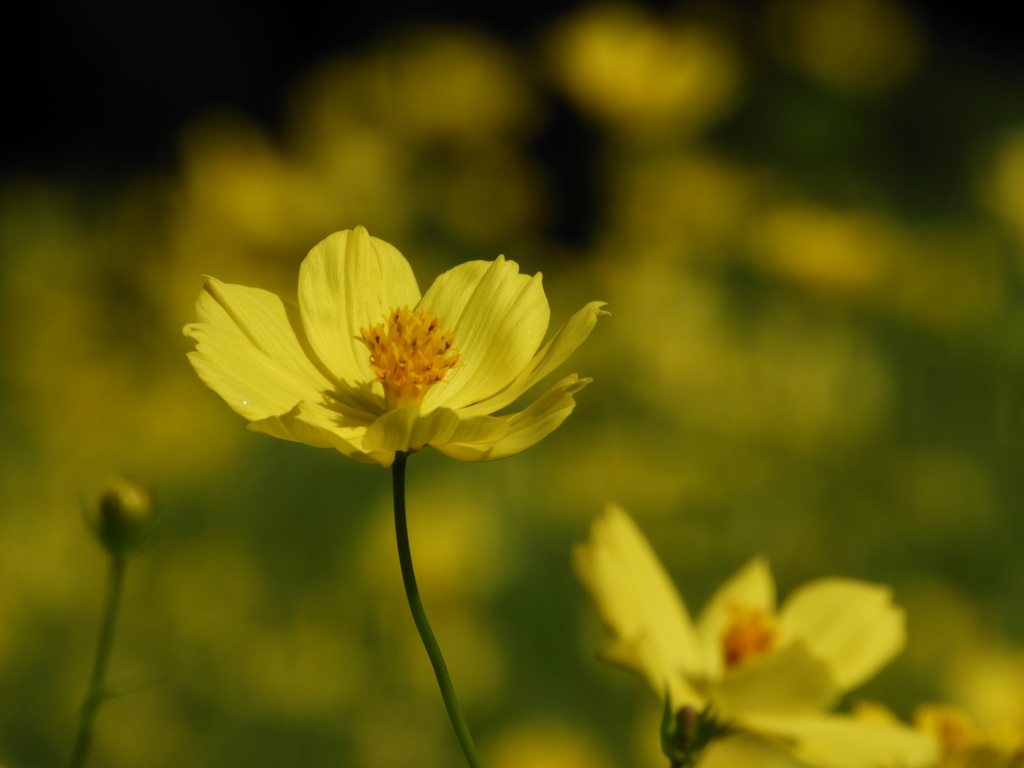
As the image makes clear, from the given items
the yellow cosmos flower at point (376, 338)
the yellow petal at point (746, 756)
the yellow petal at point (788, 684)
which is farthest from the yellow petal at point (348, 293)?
the yellow petal at point (746, 756)

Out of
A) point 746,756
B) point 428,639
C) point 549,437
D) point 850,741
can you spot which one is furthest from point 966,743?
point 549,437

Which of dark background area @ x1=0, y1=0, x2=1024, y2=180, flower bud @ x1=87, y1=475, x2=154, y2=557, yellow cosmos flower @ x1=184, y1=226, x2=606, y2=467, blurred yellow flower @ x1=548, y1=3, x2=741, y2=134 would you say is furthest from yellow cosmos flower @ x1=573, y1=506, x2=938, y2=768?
dark background area @ x1=0, y1=0, x2=1024, y2=180

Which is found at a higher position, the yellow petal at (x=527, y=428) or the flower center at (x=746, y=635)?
the yellow petal at (x=527, y=428)

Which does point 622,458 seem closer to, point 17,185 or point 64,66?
point 17,185

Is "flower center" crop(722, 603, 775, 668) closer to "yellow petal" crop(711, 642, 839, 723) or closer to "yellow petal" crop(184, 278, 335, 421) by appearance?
"yellow petal" crop(711, 642, 839, 723)

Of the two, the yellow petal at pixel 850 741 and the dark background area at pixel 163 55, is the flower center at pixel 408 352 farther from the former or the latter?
the dark background area at pixel 163 55
